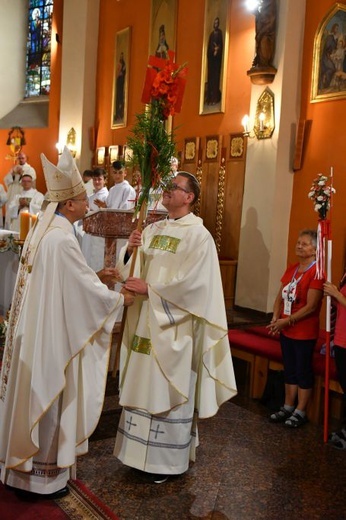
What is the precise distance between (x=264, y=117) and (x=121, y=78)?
16.1 feet

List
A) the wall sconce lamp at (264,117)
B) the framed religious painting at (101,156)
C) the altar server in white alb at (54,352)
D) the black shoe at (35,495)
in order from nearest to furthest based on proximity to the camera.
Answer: the altar server in white alb at (54,352)
the black shoe at (35,495)
the wall sconce lamp at (264,117)
the framed religious painting at (101,156)

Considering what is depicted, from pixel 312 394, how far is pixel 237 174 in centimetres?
456

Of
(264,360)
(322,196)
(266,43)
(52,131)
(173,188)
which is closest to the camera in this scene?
(173,188)

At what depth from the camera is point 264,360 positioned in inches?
216

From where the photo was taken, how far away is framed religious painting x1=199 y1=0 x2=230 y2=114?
29.9ft

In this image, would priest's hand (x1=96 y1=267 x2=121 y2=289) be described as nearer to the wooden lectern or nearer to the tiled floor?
the tiled floor

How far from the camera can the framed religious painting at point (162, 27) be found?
10.3 m

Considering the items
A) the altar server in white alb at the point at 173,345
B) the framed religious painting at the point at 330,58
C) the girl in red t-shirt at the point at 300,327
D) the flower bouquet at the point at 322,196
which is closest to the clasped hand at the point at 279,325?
the girl in red t-shirt at the point at 300,327

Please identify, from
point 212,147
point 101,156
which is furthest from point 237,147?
point 101,156

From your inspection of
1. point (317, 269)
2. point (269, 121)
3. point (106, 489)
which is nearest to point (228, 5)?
point (269, 121)

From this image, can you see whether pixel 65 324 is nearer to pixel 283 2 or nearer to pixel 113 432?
pixel 113 432

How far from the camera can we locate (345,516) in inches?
133

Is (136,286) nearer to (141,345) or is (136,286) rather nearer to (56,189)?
(141,345)

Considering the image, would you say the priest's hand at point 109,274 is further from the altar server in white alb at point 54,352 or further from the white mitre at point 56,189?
the white mitre at point 56,189
